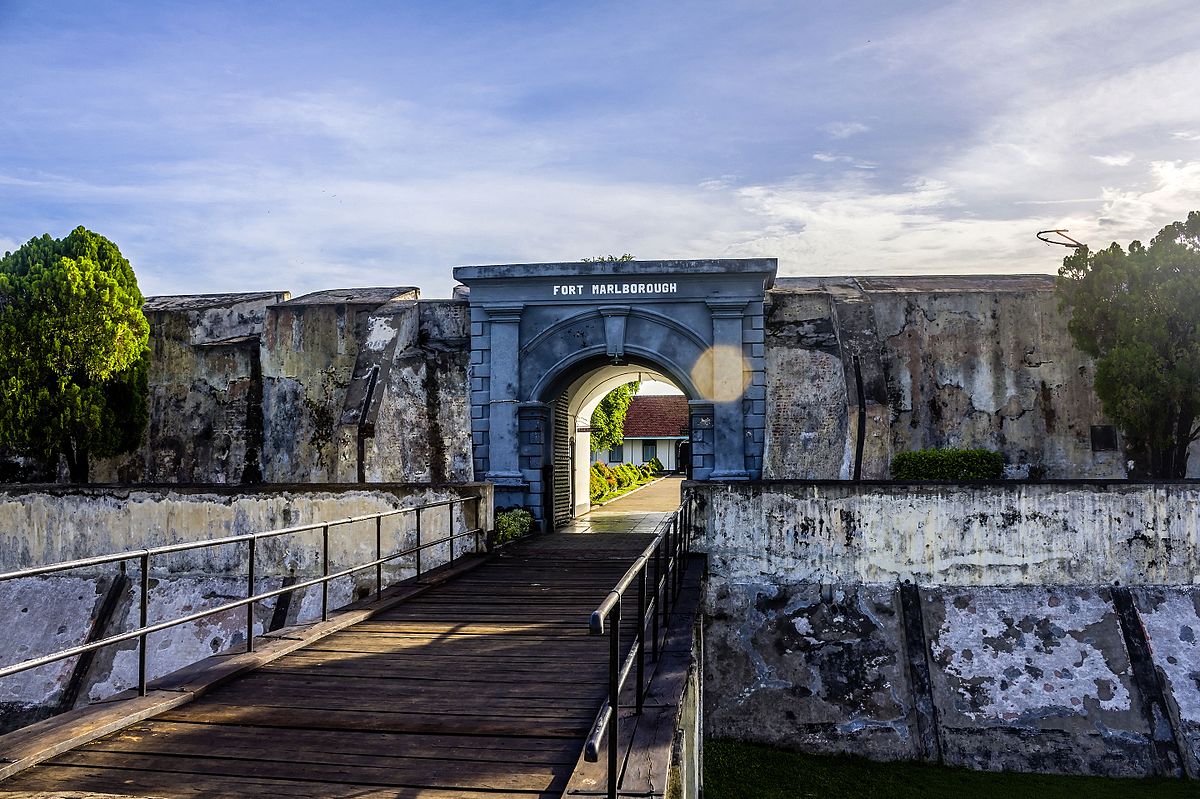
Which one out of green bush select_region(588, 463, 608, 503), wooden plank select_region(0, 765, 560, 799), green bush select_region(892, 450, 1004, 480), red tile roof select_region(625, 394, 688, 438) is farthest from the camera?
red tile roof select_region(625, 394, 688, 438)

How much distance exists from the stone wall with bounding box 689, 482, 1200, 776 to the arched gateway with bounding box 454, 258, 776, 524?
9.45 ft

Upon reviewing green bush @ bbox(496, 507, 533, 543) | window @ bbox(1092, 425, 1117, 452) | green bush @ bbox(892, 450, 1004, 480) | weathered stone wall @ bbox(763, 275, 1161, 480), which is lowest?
green bush @ bbox(496, 507, 533, 543)

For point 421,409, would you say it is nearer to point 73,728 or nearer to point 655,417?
point 73,728

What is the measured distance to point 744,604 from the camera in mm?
11938

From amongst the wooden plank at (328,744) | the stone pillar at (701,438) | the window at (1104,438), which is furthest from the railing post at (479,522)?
the window at (1104,438)

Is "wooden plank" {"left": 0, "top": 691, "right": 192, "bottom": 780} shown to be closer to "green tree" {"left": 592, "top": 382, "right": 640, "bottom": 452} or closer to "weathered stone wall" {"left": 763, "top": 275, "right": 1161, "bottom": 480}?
"weathered stone wall" {"left": 763, "top": 275, "right": 1161, "bottom": 480}

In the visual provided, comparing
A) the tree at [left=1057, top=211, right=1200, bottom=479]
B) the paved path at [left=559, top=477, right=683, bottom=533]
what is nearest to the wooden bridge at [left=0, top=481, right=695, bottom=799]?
the paved path at [left=559, top=477, right=683, bottom=533]

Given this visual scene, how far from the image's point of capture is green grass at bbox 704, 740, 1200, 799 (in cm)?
948

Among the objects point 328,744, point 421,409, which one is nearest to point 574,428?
point 421,409

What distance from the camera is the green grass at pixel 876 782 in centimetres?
948

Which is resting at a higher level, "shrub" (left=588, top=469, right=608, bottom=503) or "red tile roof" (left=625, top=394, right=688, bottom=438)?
"red tile roof" (left=625, top=394, right=688, bottom=438)

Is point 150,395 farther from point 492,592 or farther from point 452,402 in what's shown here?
point 492,592

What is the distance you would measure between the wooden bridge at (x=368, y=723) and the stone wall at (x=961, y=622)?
11.9 feet

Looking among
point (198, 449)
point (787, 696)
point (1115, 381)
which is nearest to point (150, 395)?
point (198, 449)
